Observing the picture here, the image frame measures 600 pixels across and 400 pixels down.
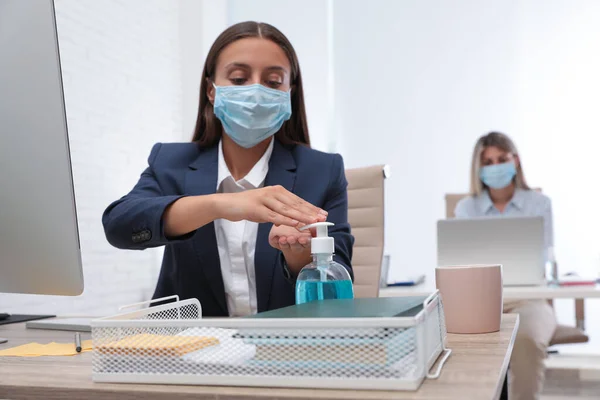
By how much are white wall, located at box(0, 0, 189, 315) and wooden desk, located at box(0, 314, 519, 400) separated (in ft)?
7.32

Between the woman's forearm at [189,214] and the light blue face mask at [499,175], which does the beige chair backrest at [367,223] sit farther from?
the light blue face mask at [499,175]

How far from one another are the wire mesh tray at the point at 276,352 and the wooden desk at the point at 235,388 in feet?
0.03

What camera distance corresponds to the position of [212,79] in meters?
1.56

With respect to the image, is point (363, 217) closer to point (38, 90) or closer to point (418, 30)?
point (38, 90)

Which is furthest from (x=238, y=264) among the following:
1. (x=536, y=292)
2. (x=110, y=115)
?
(x=110, y=115)

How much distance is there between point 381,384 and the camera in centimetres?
57

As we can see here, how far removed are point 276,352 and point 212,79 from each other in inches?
41.7

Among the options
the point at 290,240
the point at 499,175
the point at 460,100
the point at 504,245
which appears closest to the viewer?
the point at 290,240

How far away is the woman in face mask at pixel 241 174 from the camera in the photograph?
1358mm

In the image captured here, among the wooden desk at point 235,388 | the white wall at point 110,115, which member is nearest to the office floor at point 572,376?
the white wall at point 110,115

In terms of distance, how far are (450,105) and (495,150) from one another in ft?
4.01

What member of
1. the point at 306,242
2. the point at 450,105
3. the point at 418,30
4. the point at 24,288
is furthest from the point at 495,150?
the point at 24,288

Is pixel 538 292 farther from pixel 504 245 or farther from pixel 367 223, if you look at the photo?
pixel 367 223

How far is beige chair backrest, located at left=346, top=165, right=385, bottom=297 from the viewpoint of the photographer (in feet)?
6.64
